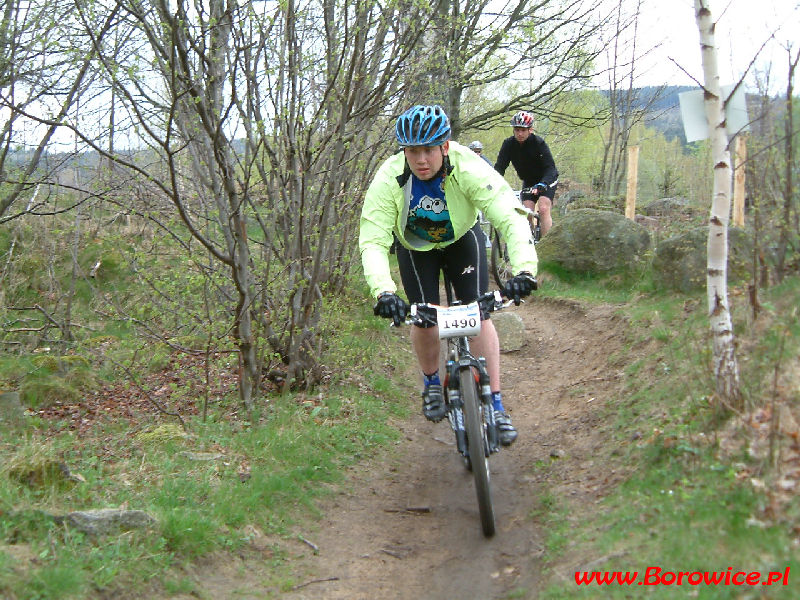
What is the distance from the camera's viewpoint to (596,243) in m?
10.1

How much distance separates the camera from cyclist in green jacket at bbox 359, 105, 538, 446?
4.25m

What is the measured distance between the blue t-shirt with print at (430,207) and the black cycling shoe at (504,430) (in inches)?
47.3

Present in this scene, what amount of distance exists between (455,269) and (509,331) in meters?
3.82

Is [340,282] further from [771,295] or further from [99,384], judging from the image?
[771,295]

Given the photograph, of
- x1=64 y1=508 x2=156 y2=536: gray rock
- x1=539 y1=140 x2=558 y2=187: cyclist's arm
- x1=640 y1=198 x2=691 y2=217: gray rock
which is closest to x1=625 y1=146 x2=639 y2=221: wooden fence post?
x1=640 y1=198 x2=691 y2=217: gray rock


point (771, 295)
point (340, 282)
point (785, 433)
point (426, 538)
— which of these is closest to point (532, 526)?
point (426, 538)

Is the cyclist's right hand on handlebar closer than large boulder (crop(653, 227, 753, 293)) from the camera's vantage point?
Yes

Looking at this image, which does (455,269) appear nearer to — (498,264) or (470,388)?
(470,388)

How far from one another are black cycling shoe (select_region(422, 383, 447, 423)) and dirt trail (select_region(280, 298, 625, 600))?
578 millimetres

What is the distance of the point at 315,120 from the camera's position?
5.60m

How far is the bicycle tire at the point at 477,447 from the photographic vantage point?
3859 millimetres

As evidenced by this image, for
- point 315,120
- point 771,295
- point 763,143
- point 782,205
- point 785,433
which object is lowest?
point 785,433

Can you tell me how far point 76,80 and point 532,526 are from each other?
221 inches

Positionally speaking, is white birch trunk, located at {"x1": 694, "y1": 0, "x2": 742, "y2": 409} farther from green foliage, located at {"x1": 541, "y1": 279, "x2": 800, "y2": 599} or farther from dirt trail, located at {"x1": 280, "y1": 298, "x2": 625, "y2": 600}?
dirt trail, located at {"x1": 280, "y1": 298, "x2": 625, "y2": 600}
